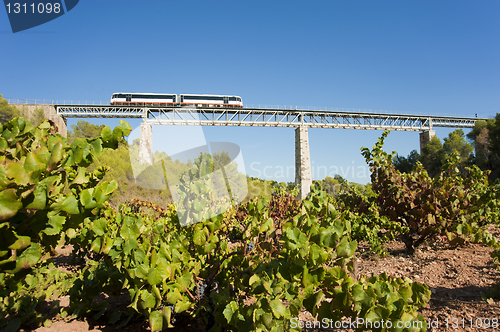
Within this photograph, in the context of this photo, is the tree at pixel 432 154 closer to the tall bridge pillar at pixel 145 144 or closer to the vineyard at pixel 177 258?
the tall bridge pillar at pixel 145 144

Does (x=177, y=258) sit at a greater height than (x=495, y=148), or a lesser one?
lesser

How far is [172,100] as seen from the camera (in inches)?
911

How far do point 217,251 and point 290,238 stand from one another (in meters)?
1.11

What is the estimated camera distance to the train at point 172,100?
23.0 m

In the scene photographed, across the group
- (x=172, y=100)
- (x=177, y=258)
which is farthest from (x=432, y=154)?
(x=177, y=258)

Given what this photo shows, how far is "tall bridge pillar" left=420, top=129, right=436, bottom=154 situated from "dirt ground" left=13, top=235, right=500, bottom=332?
2350cm

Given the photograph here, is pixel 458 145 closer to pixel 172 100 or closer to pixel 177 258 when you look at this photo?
pixel 172 100

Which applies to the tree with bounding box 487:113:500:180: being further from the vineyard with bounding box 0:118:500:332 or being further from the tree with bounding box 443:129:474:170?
the vineyard with bounding box 0:118:500:332

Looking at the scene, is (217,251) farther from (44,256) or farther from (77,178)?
(77,178)

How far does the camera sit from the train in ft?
75.6

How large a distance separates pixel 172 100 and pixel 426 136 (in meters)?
22.5

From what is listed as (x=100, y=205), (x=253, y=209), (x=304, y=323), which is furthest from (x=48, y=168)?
(x=304, y=323)

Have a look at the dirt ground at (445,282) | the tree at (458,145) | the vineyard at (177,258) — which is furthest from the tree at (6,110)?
the tree at (458,145)

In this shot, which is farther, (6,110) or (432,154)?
(432,154)
